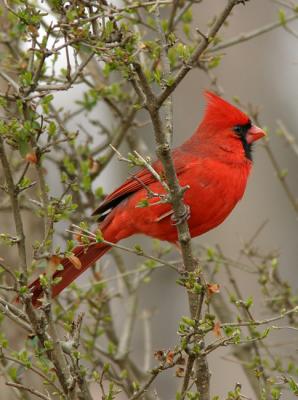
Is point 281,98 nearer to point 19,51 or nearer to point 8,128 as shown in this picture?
point 19,51

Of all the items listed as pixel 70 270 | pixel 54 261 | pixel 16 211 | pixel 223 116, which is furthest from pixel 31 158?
pixel 223 116

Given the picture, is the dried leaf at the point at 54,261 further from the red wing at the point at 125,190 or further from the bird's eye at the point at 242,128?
the bird's eye at the point at 242,128

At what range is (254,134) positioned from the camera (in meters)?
3.79

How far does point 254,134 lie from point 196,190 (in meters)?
0.50

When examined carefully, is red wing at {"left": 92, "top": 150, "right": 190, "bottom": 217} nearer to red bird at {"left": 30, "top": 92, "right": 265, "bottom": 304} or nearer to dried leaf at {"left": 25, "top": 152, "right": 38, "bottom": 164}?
red bird at {"left": 30, "top": 92, "right": 265, "bottom": 304}

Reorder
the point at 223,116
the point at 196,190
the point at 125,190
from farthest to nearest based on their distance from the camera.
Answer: the point at 223,116
the point at 125,190
the point at 196,190

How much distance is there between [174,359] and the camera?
2428 millimetres

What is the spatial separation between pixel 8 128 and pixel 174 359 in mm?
766

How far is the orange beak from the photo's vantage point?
3.78 metres

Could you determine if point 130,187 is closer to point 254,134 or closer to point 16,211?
point 254,134

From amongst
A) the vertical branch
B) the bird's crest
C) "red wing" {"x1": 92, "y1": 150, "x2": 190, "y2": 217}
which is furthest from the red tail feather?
the bird's crest

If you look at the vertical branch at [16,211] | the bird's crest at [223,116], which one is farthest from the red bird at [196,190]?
the vertical branch at [16,211]

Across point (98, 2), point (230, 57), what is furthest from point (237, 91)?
point (98, 2)

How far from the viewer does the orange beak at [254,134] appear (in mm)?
3777
